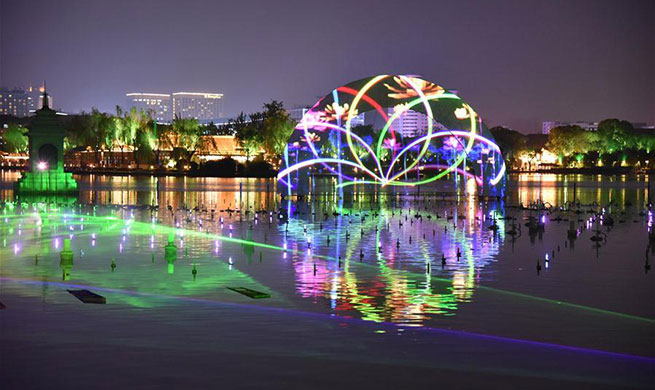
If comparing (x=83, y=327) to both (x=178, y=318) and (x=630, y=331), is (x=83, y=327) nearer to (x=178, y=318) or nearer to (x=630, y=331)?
(x=178, y=318)

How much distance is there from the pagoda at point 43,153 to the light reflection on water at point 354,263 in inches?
711

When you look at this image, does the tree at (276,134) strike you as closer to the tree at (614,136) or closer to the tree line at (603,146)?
the tree line at (603,146)

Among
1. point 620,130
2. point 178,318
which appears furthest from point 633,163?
point 178,318

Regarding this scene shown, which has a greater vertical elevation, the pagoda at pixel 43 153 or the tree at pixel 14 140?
the tree at pixel 14 140

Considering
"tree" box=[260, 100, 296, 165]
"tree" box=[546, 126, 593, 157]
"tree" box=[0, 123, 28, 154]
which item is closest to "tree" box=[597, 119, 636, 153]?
"tree" box=[546, 126, 593, 157]

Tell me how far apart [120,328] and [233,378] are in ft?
11.6

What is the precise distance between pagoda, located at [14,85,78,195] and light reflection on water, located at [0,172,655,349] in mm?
18066

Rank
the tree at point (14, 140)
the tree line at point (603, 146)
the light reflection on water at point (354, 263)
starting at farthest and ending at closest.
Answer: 1. the tree line at point (603, 146)
2. the tree at point (14, 140)
3. the light reflection on water at point (354, 263)

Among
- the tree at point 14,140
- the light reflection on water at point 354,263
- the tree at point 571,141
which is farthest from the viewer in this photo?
the tree at point 571,141

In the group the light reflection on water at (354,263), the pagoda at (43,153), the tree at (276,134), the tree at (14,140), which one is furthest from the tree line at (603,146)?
the light reflection on water at (354,263)

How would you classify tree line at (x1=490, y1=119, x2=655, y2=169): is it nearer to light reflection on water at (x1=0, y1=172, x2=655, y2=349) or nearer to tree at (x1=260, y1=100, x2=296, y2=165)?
tree at (x1=260, y1=100, x2=296, y2=165)

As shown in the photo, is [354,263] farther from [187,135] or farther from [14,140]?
[14,140]

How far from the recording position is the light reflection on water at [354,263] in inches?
663

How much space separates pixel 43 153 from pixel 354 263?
3950 centimetres
